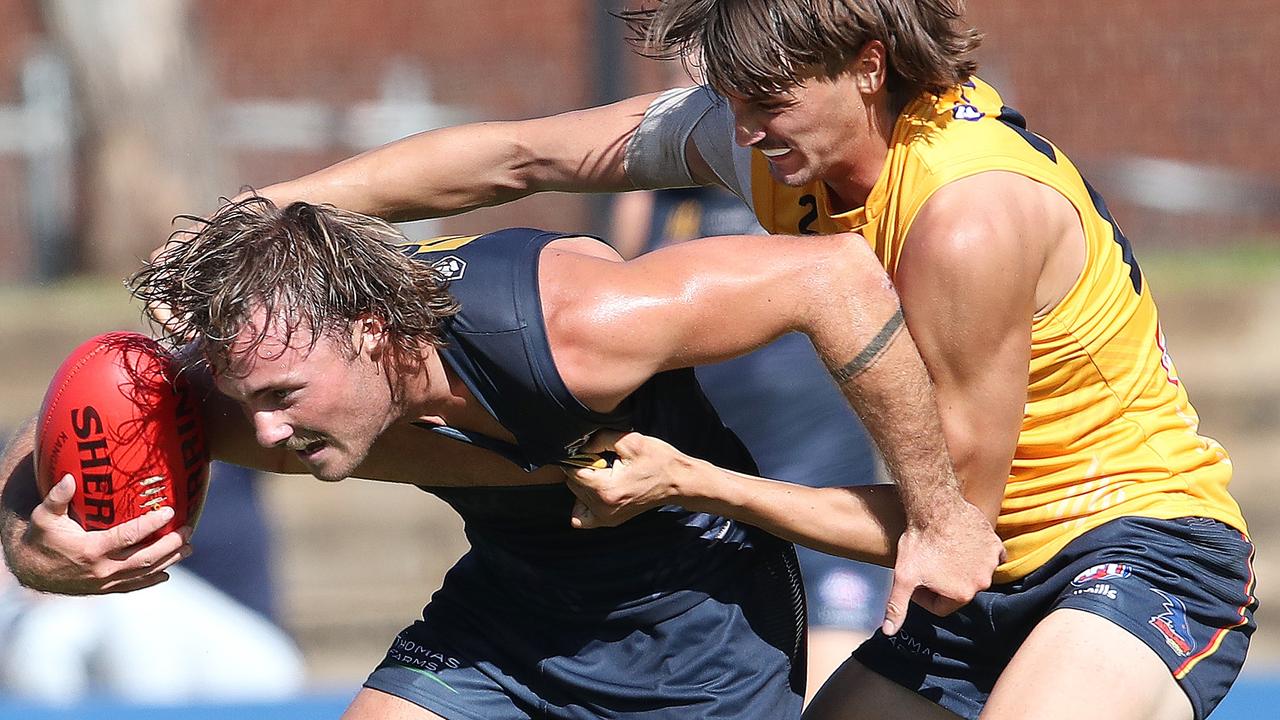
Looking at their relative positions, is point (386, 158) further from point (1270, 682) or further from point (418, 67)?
point (418, 67)

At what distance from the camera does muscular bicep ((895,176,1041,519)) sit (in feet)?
8.54

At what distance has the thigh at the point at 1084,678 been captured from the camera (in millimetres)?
2604

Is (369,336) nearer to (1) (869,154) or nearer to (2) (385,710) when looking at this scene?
(2) (385,710)

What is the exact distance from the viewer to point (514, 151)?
3322 millimetres

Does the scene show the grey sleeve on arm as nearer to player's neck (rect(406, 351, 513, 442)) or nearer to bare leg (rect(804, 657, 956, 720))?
player's neck (rect(406, 351, 513, 442))

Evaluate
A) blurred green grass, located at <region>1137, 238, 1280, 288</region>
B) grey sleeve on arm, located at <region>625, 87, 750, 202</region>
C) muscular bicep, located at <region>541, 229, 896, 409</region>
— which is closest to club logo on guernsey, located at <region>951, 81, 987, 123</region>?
muscular bicep, located at <region>541, 229, 896, 409</region>

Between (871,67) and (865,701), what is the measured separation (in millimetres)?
1255

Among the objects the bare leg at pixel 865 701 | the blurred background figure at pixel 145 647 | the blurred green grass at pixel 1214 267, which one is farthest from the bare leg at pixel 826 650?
the blurred green grass at pixel 1214 267

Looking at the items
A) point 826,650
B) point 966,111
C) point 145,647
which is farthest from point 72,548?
point 145,647

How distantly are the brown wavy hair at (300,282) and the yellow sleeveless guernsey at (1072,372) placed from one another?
2.53 feet

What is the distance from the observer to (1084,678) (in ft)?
8.59

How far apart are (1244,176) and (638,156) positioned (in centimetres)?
736

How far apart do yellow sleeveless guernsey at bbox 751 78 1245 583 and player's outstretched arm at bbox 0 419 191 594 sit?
1332mm

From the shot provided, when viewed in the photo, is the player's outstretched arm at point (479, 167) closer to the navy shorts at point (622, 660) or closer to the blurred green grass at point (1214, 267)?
the navy shorts at point (622, 660)
